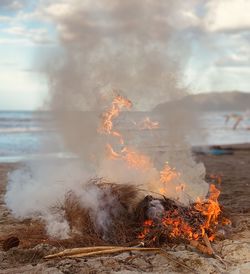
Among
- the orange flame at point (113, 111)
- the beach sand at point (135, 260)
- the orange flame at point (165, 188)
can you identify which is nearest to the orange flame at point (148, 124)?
the orange flame at point (165, 188)

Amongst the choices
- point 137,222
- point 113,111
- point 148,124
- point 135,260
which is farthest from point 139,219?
point 148,124

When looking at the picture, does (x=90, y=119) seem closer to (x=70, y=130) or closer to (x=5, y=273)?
(x=70, y=130)

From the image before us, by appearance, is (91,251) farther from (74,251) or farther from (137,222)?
(137,222)

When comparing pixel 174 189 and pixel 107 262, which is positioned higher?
pixel 174 189

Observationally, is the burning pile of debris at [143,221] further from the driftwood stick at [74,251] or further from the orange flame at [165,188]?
the driftwood stick at [74,251]

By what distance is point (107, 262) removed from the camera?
529 centimetres

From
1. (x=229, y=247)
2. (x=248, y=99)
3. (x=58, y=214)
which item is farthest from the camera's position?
(x=248, y=99)

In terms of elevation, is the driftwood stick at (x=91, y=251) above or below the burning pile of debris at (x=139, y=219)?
below

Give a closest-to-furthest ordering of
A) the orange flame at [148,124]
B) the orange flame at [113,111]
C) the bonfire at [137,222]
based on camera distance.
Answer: the bonfire at [137,222]
the orange flame at [113,111]
the orange flame at [148,124]

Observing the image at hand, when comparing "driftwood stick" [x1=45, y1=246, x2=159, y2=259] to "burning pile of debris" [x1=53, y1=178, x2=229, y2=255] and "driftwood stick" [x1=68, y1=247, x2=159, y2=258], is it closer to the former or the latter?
"driftwood stick" [x1=68, y1=247, x2=159, y2=258]

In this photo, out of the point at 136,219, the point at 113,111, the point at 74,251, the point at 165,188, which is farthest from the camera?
the point at 113,111

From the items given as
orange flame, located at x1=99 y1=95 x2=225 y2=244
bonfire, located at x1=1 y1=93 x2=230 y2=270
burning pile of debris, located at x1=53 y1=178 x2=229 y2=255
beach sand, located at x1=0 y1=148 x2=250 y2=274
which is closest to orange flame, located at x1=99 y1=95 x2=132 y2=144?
orange flame, located at x1=99 y1=95 x2=225 y2=244

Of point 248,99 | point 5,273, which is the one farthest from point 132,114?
point 248,99

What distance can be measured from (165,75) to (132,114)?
116cm
